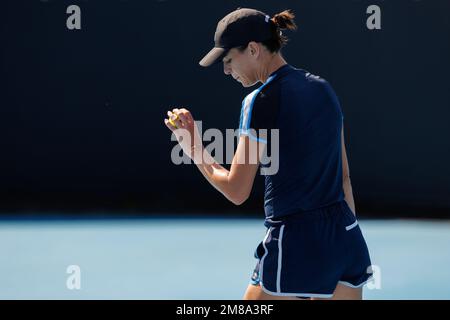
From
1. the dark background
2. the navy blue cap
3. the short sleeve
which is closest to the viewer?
the short sleeve

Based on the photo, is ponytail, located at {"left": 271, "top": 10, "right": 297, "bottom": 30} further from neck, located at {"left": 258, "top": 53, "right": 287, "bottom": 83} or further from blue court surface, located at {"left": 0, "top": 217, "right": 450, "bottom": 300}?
blue court surface, located at {"left": 0, "top": 217, "right": 450, "bottom": 300}

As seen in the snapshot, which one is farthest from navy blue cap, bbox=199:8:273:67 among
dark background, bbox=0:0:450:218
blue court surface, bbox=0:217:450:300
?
dark background, bbox=0:0:450:218

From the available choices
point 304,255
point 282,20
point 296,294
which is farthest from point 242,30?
point 296,294

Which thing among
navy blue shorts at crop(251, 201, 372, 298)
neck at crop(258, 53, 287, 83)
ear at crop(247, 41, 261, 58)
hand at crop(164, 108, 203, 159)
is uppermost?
ear at crop(247, 41, 261, 58)

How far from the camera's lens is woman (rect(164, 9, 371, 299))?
197 centimetres

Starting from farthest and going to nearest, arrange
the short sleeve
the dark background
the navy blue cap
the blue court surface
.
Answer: the dark background, the blue court surface, the navy blue cap, the short sleeve

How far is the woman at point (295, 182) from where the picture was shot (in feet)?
6.46

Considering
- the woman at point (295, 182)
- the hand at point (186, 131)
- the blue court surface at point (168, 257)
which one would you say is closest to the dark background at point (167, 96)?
the blue court surface at point (168, 257)

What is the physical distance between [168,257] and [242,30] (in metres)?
3.51

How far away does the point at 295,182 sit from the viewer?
2.00 m

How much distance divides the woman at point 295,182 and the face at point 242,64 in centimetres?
1

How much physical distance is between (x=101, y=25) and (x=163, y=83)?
3.14 ft

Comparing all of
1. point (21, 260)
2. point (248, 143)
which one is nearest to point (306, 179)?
point (248, 143)

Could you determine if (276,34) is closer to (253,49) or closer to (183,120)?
(253,49)
